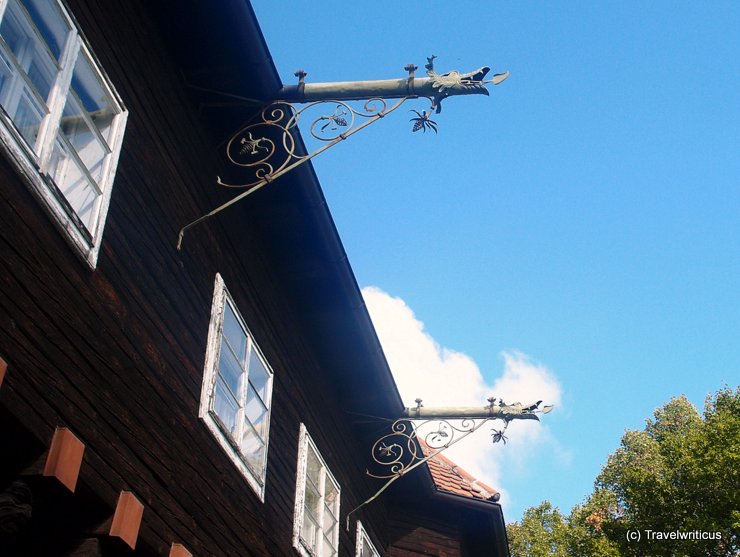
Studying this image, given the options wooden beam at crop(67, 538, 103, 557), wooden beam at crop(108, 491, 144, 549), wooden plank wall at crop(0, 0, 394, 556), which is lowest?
wooden beam at crop(67, 538, 103, 557)

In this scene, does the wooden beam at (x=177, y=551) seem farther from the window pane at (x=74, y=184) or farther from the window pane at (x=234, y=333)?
the window pane at (x=234, y=333)

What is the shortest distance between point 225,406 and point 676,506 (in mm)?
21595

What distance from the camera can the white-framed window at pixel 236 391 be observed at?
21.4 ft

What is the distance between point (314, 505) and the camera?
9.05 m

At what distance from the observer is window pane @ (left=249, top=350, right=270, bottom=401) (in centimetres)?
763

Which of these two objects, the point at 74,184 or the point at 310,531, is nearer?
the point at 74,184

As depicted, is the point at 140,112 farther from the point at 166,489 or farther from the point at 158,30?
the point at 166,489

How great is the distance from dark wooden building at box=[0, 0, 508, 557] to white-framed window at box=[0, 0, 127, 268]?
1 cm

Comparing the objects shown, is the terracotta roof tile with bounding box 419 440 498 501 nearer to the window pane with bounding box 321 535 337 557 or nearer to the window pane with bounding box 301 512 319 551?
the window pane with bounding box 321 535 337 557

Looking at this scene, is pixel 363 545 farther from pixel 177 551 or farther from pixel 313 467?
pixel 177 551

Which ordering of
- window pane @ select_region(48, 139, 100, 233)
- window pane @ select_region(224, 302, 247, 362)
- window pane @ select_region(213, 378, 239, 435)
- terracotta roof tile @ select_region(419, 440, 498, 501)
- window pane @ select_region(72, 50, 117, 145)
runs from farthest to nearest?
terracotta roof tile @ select_region(419, 440, 498, 501), window pane @ select_region(224, 302, 247, 362), window pane @ select_region(213, 378, 239, 435), window pane @ select_region(72, 50, 117, 145), window pane @ select_region(48, 139, 100, 233)

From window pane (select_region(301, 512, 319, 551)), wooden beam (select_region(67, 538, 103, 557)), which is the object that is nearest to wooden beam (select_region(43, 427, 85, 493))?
wooden beam (select_region(67, 538, 103, 557))

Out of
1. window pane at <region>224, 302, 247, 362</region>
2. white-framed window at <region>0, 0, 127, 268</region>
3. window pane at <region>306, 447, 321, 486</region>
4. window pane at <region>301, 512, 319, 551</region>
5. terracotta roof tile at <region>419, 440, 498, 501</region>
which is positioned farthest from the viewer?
terracotta roof tile at <region>419, 440, 498, 501</region>

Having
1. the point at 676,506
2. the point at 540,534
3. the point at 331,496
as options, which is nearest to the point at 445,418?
the point at 331,496
